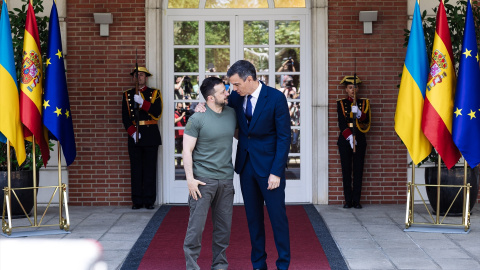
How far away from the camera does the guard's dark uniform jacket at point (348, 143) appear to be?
27.3ft

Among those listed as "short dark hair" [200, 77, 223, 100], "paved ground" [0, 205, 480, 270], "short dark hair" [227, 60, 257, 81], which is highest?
"short dark hair" [227, 60, 257, 81]

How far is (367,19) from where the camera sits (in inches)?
337

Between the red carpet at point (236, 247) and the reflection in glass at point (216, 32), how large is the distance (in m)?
2.42

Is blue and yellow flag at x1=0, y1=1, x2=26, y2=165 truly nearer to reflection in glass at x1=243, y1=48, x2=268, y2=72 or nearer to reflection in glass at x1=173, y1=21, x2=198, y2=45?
reflection in glass at x1=173, y1=21, x2=198, y2=45

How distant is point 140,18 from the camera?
8.66 meters

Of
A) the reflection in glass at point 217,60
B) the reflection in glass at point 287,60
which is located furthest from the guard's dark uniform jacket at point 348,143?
the reflection in glass at point 217,60

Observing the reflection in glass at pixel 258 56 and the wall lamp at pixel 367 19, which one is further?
the reflection in glass at pixel 258 56

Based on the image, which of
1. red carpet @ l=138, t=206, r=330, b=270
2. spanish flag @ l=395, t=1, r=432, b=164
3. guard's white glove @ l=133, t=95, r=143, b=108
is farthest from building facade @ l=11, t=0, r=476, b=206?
spanish flag @ l=395, t=1, r=432, b=164

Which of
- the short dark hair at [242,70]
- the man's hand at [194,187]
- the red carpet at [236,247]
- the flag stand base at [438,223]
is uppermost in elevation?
the short dark hair at [242,70]

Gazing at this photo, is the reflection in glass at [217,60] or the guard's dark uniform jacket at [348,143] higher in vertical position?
the reflection in glass at [217,60]

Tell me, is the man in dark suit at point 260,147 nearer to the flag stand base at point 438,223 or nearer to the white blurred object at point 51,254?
the white blurred object at point 51,254

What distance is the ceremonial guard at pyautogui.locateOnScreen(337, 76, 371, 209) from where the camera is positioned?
8.30 metres

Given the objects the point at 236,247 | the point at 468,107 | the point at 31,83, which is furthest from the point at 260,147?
the point at 31,83

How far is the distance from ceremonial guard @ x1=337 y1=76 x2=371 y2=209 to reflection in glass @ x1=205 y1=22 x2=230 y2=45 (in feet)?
5.61
